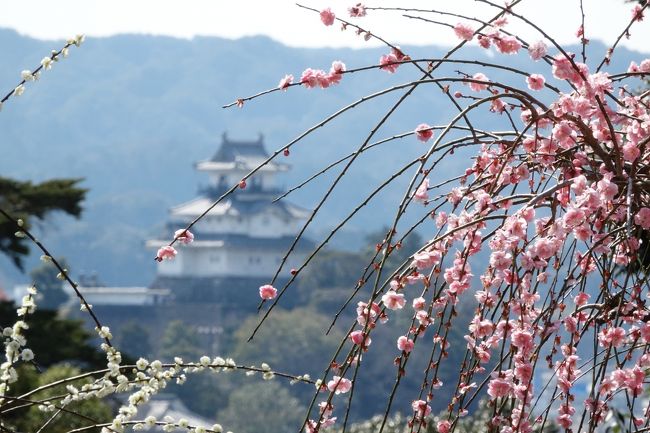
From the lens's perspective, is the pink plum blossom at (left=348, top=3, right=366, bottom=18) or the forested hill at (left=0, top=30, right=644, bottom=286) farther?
the forested hill at (left=0, top=30, right=644, bottom=286)

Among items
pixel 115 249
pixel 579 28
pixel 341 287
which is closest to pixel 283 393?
pixel 341 287

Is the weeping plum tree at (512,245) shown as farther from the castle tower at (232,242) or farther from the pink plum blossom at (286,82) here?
the castle tower at (232,242)

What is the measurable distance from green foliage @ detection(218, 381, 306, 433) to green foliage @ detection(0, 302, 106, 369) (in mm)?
18603

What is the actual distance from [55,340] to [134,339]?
25.2 metres

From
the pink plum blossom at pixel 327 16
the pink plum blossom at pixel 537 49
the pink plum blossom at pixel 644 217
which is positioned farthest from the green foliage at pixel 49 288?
the pink plum blossom at pixel 644 217

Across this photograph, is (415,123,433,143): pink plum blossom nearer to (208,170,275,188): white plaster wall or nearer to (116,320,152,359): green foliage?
(116,320,152,359): green foliage

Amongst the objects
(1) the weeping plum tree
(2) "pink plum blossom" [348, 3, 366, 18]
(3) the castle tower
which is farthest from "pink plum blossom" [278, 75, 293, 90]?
(3) the castle tower

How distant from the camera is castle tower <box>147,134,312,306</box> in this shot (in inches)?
1631

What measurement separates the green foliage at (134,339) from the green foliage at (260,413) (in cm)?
581

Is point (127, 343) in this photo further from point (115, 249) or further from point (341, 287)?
point (115, 249)

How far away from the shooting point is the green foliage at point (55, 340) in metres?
11.3

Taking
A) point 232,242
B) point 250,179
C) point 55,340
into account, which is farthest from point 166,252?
point 232,242

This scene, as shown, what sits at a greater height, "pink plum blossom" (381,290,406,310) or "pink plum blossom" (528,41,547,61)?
"pink plum blossom" (528,41,547,61)

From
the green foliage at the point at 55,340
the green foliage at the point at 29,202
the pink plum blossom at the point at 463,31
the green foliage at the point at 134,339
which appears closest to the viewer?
the pink plum blossom at the point at 463,31
